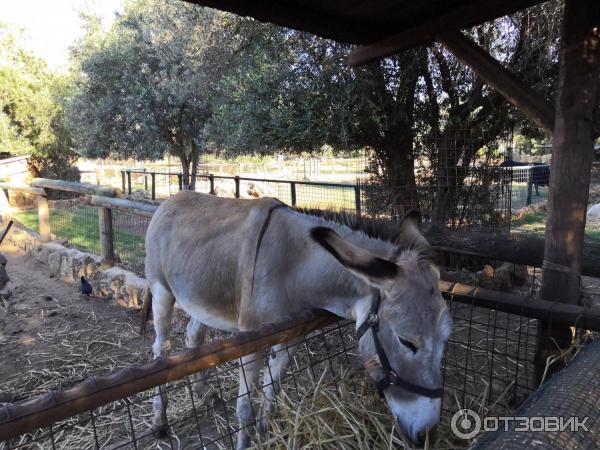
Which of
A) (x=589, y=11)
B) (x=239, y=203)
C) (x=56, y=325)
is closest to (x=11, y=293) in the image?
(x=56, y=325)

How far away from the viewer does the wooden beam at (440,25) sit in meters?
2.56

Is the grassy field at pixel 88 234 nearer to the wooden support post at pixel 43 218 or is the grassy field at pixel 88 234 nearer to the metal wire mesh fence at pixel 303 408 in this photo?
the wooden support post at pixel 43 218

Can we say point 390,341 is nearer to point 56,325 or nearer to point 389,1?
point 389,1

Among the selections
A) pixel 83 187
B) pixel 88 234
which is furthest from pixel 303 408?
pixel 88 234

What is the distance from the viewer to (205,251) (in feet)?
9.66

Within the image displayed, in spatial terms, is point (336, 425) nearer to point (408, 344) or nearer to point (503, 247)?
point (408, 344)

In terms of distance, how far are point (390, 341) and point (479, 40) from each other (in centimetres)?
532

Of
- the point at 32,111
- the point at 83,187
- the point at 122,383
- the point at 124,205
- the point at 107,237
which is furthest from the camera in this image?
the point at 32,111

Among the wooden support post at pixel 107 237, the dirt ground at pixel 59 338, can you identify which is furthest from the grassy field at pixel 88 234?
the dirt ground at pixel 59 338

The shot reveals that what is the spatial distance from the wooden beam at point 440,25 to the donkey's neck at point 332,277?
5.66 feet

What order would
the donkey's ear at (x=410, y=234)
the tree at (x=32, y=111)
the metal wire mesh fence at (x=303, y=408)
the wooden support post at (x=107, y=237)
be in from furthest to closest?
the tree at (x=32, y=111) < the wooden support post at (x=107, y=237) < the donkey's ear at (x=410, y=234) < the metal wire mesh fence at (x=303, y=408)

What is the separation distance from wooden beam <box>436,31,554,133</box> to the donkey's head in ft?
5.02

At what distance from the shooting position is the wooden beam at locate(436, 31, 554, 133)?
8.42ft

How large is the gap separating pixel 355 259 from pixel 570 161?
161 cm
